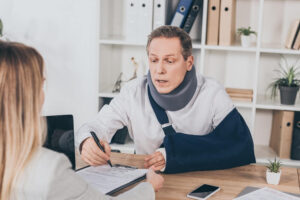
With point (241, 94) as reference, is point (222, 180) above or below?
below

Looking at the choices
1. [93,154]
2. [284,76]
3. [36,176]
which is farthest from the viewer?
[284,76]

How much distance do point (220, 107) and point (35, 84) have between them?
1191mm

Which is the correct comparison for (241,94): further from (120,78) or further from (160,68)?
(160,68)

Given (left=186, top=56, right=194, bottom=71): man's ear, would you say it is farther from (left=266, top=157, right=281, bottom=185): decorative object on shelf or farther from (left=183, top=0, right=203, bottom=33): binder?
(left=183, top=0, right=203, bottom=33): binder

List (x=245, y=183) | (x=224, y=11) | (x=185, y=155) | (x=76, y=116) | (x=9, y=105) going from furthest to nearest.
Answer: (x=76, y=116), (x=224, y=11), (x=185, y=155), (x=245, y=183), (x=9, y=105)

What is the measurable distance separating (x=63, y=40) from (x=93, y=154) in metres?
1.79

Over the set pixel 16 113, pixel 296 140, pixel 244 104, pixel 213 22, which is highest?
pixel 213 22

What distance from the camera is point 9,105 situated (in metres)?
0.94

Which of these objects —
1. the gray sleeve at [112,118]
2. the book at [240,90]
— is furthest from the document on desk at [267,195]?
the book at [240,90]

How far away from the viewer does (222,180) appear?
1.58m

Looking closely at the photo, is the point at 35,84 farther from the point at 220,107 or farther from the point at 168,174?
the point at 220,107

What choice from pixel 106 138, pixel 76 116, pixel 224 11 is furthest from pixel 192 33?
pixel 106 138

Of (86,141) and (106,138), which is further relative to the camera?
(106,138)

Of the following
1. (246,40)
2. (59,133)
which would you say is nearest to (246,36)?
(246,40)
